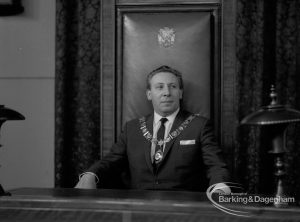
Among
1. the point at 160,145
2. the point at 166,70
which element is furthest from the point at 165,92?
the point at 160,145

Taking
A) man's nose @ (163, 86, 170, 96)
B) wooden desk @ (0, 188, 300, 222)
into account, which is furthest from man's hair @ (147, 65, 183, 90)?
wooden desk @ (0, 188, 300, 222)

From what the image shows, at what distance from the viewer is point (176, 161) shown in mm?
2740

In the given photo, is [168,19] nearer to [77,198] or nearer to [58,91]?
[58,91]

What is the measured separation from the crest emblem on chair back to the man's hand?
102 cm

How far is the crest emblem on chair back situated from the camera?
3.01 meters

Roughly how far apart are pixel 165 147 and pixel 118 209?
1183 mm

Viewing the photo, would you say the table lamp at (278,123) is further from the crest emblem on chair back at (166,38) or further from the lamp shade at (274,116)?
the crest emblem on chair back at (166,38)

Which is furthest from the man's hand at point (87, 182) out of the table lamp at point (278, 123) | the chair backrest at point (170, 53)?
the table lamp at point (278, 123)

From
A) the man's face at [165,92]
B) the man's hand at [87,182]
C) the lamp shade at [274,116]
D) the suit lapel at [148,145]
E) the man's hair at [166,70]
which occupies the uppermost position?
the man's hair at [166,70]

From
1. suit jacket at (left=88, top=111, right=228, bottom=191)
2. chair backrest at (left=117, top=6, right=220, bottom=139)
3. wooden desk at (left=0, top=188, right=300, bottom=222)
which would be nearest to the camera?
wooden desk at (left=0, top=188, right=300, bottom=222)

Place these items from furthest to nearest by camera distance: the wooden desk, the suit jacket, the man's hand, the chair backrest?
1. the chair backrest
2. the suit jacket
3. the man's hand
4. the wooden desk

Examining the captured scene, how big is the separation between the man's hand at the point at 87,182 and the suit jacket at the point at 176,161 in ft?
→ 0.21

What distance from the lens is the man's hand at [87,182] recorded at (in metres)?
2.51

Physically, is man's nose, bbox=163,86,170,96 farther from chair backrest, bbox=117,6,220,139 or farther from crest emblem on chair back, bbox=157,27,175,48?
crest emblem on chair back, bbox=157,27,175,48
